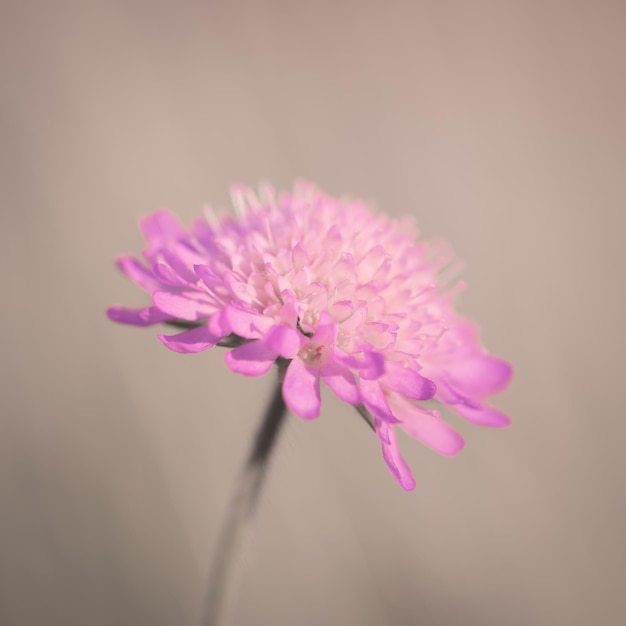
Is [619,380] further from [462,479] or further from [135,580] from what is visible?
→ [135,580]

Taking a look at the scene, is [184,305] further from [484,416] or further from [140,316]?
[484,416]

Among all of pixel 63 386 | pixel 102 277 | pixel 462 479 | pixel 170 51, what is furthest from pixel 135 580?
pixel 170 51

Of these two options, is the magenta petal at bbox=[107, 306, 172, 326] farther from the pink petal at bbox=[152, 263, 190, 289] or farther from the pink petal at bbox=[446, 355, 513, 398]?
the pink petal at bbox=[446, 355, 513, 398]

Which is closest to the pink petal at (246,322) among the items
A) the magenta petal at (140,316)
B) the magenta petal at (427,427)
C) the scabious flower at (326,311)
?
the scabious flower at (326,311)

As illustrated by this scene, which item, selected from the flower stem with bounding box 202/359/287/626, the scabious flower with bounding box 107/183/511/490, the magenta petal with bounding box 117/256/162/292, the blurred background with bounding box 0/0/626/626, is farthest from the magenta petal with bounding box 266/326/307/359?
the blurred background with bounding box 0/0/626/626

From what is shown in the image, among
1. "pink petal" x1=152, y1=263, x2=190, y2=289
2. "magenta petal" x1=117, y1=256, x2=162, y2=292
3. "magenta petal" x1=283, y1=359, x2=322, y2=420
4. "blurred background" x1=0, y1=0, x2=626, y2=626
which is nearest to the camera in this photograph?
"magenta petal" x1=283, y1=359, x2=322, y2=420

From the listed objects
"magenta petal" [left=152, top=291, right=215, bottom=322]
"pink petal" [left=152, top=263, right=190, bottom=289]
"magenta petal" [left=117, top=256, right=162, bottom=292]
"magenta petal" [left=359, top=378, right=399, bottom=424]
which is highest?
"magenta petal" [left=117, top=256, right=162, bottom=292]

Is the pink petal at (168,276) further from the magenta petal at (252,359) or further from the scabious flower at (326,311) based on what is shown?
the magenta petal at (252,359)
